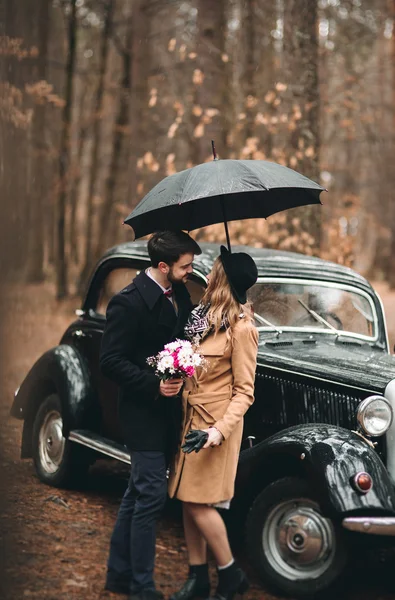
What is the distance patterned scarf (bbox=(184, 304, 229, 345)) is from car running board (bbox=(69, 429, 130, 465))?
1600 millimetres

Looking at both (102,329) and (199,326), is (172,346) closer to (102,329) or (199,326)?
(199,326)

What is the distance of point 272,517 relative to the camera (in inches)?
185

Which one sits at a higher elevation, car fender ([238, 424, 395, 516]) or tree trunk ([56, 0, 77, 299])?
tree trunk ([56, 0, 77, 299])

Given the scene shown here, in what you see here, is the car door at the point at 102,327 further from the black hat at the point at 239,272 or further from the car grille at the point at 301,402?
the black hat at the point at 239,272

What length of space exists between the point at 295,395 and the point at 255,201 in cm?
123

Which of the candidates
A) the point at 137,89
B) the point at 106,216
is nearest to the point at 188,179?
the point at 137,89

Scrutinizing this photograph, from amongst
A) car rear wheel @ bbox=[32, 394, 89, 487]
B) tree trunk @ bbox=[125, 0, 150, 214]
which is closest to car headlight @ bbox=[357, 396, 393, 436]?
car rear wheel @ bbox=[32, 394, 89, 487]

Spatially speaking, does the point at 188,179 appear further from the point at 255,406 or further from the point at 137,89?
the point at 137,89

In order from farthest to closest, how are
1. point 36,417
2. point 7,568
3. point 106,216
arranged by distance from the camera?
point 106,216
point 36,417
point 7,568

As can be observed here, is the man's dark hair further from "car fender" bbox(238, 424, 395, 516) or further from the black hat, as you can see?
"car fender" bbox(238, 424, 395, 516)

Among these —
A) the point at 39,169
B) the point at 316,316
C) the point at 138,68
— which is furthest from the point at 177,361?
the point at 39,169

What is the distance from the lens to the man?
168 inches

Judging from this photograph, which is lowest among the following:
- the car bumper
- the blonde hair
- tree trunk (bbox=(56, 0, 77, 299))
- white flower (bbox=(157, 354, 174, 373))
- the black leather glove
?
the car bumper

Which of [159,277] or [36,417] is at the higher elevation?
[159,277]
